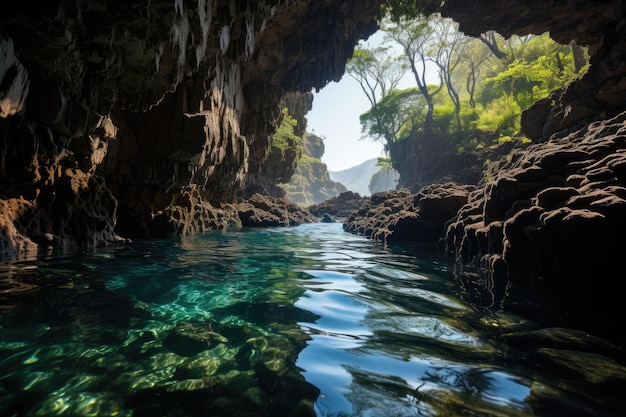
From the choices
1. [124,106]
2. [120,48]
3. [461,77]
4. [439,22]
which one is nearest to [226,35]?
[124,106]

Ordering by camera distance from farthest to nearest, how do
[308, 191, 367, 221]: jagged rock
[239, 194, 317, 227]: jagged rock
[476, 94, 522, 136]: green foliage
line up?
[308, 191, 367, 221]: jagged rock
[476, 94, 522, 136]: green foliage
[239, 194, 317, 227]: jagged rock

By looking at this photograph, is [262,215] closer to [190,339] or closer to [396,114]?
[190,339]

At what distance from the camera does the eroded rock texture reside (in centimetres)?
566

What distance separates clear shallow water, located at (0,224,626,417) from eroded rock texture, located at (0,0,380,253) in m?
3.59

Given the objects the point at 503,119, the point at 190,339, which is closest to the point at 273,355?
the point at 190,339

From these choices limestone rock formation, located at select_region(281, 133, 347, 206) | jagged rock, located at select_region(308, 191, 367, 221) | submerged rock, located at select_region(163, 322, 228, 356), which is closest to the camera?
submerged rock, located at select_region(163, 322, 228, 356)

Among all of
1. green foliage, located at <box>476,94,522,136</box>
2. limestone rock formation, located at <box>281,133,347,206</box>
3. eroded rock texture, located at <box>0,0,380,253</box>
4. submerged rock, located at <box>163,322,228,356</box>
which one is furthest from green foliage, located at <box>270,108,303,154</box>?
limestone rock formation, located at <box>281,133,347,206</box>

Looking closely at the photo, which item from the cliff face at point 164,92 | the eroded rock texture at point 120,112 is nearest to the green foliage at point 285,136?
the cliff face at point 164,92

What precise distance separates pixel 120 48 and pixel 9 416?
7296 millimetres

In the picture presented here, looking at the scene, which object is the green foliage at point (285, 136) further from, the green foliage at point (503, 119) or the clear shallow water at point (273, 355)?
the clear shallow water at point (273, 355)

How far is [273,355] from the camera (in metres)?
2.47

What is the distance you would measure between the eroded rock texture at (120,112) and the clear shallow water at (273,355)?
3.59m

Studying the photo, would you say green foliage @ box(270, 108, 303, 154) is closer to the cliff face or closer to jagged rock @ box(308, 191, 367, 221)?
the cliff face

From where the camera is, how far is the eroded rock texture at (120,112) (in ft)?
18.6
